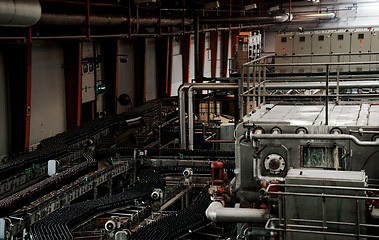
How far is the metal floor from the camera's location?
9.03 metres

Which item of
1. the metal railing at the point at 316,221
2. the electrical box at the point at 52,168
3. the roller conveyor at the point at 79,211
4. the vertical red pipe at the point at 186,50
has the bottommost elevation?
the roller conveyor at the point at 79,211

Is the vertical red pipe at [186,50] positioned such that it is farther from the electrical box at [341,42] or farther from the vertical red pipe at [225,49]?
the electrical box at [341,42]

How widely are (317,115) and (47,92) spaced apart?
1150 centimetres

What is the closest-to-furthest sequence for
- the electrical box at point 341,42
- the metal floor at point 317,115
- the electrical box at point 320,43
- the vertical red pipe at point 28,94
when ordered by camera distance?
the metal floor at point 317,115
the vertical red pipe at point 28,94
the electrical box at point 341,42
the electrical box at point 320,43

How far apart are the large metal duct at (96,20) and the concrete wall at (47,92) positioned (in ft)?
6.31

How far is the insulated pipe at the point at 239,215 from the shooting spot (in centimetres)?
798

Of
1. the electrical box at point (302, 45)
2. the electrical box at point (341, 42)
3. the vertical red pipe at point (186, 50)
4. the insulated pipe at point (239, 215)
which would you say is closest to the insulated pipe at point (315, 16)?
the vertical red pipe at point (186, 50)

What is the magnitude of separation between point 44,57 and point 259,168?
461 inches

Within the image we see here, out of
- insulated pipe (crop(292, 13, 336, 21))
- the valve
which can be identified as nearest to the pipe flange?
the valve

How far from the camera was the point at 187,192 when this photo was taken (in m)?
12.8

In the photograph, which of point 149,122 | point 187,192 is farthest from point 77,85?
point 187,192

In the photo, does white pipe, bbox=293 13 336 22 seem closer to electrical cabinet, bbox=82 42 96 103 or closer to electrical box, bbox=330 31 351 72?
electrical box, bbox=330 31 351 72

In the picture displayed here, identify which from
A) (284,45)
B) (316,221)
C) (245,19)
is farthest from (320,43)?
(316,221)

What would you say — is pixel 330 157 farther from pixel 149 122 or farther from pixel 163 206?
pixel 149 122
